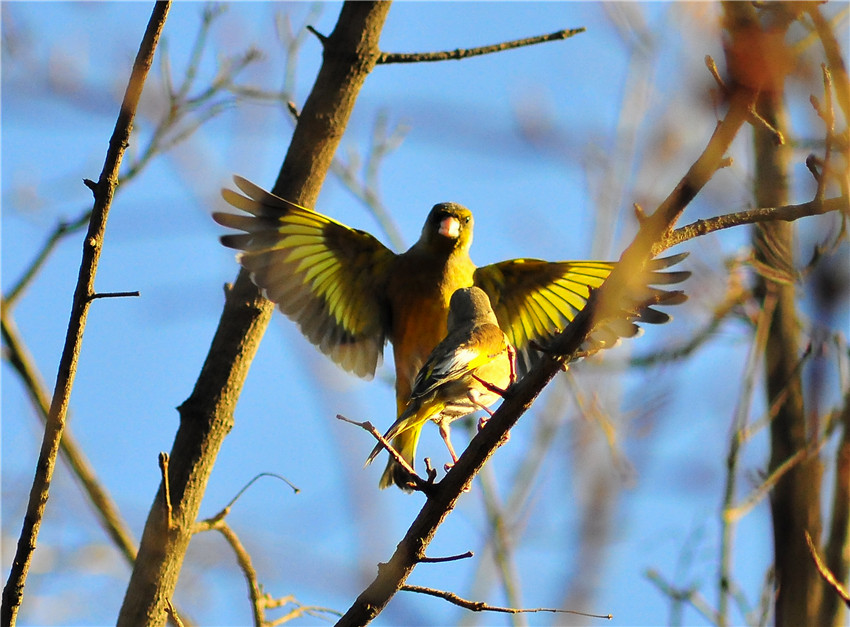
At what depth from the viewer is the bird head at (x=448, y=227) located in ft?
14.8

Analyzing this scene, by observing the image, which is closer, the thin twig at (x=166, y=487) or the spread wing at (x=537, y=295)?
the thin twig at (x=166, y=487)

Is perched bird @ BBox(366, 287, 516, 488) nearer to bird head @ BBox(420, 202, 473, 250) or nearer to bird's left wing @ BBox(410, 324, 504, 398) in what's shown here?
bird's left wing @ BBox(410, 324, 504, 398)

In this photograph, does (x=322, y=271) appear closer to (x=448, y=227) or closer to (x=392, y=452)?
(x=448, y=227)

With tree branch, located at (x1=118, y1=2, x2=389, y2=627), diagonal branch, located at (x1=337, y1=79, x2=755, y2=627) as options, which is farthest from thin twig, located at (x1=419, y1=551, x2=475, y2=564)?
tree branch, located at (x1=118, y1=2, x2=389, y2=627)

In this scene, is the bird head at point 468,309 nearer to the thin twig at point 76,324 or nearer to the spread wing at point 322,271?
the spread wing at point 322,271

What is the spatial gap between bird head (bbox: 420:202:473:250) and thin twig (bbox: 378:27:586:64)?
3.19ft

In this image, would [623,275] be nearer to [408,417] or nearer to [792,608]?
[408,417]

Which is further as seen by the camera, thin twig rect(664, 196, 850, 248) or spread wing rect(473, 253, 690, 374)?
spread wing rect(473, 253, 690, 374)

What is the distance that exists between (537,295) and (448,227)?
537 millimetres

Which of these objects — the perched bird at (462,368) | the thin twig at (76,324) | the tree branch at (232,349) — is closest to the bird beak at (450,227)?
the tree branch at (232,349)

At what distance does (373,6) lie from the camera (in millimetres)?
3750

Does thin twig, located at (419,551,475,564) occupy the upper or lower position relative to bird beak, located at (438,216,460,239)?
lower

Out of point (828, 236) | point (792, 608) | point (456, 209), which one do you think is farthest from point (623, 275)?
point (456, 209)

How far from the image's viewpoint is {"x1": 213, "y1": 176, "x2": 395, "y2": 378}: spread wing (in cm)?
420
